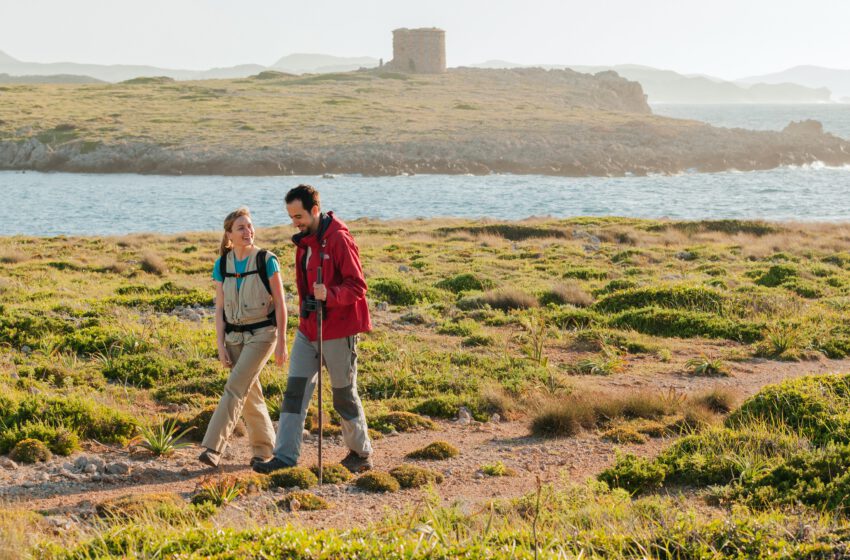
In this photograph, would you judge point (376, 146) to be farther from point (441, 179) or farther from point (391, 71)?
point (391, 71)

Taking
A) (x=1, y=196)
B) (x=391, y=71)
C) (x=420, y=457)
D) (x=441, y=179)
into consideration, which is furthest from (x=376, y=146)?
(x=420, y=457)

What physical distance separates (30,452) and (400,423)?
3826 mm

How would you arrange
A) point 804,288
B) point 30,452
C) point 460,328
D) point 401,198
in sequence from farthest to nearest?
point 401,198 < point 804,288 < point 460,328 < point 30,452

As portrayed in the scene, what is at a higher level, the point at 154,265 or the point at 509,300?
the point at 509,300

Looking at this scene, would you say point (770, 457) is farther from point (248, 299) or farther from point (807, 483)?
point (248, 299)

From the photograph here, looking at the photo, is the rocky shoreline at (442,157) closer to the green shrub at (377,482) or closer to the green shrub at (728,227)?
the green shrub at (728,227)

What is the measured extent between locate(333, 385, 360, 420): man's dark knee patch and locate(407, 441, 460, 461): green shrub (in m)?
0.97

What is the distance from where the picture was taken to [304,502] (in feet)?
24.4

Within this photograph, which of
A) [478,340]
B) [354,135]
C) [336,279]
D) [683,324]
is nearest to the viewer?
[336,279]

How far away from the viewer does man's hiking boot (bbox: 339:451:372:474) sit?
855 centimetres

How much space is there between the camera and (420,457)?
30.0 feet

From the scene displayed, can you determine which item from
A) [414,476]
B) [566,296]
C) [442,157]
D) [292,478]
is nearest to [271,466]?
[292,478]

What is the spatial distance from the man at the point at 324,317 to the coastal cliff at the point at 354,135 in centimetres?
7247

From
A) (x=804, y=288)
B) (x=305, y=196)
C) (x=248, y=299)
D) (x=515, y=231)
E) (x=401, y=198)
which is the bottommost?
(x=401, y=198)
